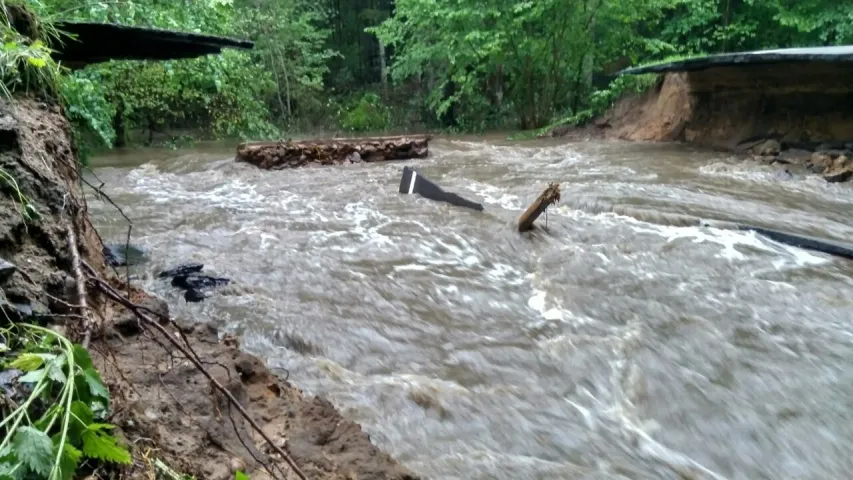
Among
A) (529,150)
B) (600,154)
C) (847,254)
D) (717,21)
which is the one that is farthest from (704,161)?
(717,21)

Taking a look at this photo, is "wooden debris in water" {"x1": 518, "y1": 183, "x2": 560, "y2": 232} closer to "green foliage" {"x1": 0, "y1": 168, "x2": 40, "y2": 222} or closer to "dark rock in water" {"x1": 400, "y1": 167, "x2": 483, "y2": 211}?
"dark rock in water" {"x1": 400, "y1": 167, "x2": 483, "y2": 211}

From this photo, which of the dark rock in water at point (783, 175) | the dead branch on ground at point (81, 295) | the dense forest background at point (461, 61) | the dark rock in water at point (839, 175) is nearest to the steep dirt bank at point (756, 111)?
the dark rock in water at point (839, 175)

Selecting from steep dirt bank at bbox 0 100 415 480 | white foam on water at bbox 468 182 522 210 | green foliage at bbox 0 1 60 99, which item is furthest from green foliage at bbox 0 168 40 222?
white foam on water at bbox 468 182 522 210

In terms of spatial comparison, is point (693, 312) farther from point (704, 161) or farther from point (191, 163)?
point (191, 163)

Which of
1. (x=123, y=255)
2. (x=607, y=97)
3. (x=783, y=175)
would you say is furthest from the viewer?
(x=607, y=97)

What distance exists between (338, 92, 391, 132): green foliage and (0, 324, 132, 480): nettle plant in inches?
848

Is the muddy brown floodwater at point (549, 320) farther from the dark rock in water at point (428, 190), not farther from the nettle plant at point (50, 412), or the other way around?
the nettle plant at point (50, 412)

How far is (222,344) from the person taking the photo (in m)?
3.48

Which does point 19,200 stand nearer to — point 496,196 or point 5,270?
point 5,270

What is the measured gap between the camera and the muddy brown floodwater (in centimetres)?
334

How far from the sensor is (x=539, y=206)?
23.3 ft

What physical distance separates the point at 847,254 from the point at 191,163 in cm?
1240

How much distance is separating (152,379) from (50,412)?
106 centimetres

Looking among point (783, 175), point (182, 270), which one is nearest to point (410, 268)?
point (182, 270)
